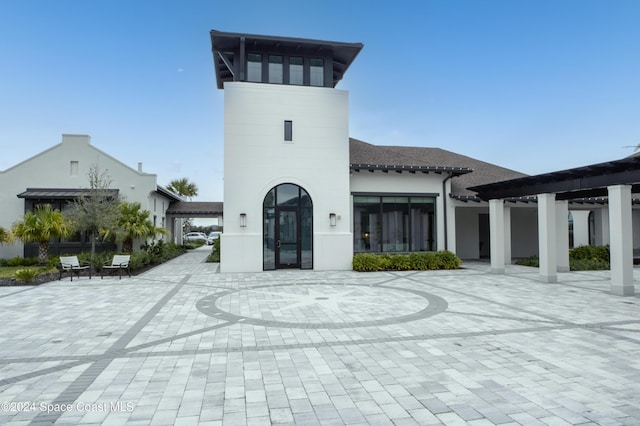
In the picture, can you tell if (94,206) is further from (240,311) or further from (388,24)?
(388,24)

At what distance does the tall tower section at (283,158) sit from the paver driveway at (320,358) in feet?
18.4

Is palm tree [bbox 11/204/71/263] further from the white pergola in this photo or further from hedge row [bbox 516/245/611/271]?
hedge row [bbox 516/245/611/271]

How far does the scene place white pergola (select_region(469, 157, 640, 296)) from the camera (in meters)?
10.2

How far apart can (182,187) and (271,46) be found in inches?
1485

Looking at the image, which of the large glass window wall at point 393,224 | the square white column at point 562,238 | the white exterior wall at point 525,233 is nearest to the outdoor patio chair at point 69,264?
the large glass window wall at point 393,224

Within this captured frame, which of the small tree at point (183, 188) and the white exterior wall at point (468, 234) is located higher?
the small tree at point (183, 188)

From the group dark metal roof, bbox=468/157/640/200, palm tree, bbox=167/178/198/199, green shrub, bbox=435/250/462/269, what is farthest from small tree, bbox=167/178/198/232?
dark metal roof, bbox=468/157/640/200

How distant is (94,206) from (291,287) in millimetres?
10850

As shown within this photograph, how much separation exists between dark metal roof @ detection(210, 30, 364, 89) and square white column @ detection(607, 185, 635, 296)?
11.7m

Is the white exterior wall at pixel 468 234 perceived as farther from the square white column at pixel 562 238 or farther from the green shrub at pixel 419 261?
the green shrub at pixel 419 261

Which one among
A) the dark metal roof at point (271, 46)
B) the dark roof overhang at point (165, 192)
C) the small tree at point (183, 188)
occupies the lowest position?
the dark roof overhang at point (165, 192)

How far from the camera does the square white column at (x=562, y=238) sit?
1586 cm

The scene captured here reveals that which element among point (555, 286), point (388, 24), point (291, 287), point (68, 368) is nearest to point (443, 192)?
point (555, 286)

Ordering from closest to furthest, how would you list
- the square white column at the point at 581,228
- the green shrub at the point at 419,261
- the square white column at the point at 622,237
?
the square white column at the point at 622,237, the green shrub at the point at 419,261, the square white column at the point at 581,228
